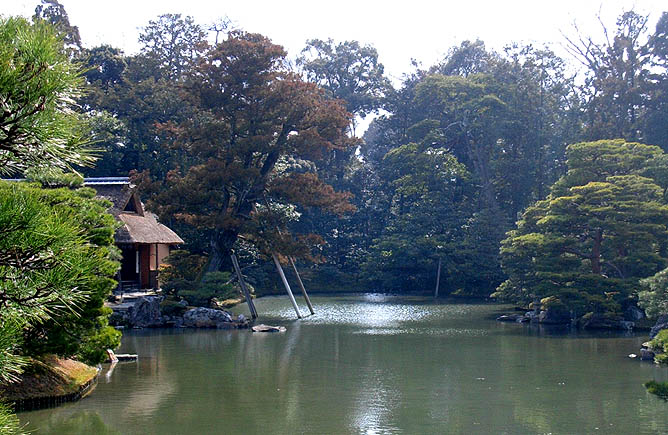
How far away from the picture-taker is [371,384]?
11.0 m

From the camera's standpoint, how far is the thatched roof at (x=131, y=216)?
786 inches

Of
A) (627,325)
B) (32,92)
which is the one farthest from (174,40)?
(32,92)

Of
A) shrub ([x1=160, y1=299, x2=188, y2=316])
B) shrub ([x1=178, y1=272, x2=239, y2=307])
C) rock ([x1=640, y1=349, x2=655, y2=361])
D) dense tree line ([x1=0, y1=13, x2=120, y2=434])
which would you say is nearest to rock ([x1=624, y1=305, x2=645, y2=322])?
rock ([x1=640, y1=349, x2=655, y2=361])

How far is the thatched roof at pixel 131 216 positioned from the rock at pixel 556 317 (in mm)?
10845

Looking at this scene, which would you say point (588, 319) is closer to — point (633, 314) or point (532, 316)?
Answer: point (633, 314)

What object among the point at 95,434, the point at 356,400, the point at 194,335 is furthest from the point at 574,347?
the point at 95,434

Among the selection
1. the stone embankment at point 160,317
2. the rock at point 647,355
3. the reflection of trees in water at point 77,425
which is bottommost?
the reflection of trees in water at point 77,425

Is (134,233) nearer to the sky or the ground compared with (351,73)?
nearer to the ground

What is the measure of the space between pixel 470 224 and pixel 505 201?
3089 millimetres

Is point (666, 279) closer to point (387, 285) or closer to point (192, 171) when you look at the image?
point (192, 171)

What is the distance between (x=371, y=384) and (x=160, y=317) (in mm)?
8279

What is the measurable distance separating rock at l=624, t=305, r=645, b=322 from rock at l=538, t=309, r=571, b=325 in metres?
1.42

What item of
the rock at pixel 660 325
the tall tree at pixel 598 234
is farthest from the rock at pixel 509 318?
the rock at pixel 660 325

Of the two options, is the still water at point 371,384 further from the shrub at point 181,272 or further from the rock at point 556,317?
the shrub at point 181,272
